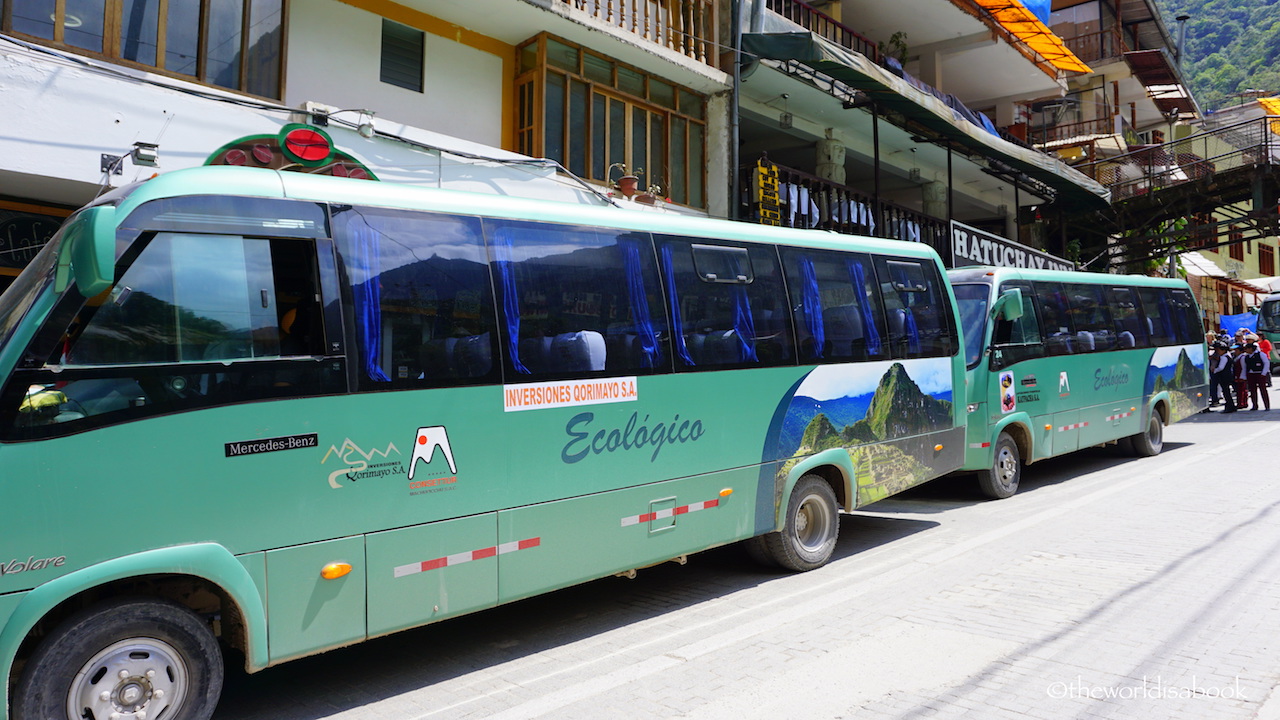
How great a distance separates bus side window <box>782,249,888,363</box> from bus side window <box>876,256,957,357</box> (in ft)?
0.67

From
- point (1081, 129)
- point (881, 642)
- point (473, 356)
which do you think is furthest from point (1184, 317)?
point (1081, 129)

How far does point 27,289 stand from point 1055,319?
1152cm

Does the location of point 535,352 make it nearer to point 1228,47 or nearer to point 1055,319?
point 1055,319

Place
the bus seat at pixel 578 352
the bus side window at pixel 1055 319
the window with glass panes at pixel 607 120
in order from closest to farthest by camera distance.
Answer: the bus seat at pixel 578 352
the bus side window at pixel 1055 319
the window with glass panes at pixel 607 120

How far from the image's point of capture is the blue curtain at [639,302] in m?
5.79

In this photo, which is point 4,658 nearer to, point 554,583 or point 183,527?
point 183,527

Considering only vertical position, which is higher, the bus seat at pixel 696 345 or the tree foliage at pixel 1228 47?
the tree foliage at pixel 1228 47

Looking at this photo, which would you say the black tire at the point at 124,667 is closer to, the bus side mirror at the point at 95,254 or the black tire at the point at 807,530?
the bus side mirror at the point at 95,254

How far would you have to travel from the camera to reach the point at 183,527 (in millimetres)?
3791

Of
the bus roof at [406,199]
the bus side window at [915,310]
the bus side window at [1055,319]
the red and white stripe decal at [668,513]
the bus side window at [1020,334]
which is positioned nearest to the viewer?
the bus roof at [406,199]

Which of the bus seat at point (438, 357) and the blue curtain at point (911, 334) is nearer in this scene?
the bus seat at point (438, 357)

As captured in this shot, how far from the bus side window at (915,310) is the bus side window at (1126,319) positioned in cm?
580

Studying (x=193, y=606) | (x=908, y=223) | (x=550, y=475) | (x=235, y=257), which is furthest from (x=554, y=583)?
(x=908, y=223)

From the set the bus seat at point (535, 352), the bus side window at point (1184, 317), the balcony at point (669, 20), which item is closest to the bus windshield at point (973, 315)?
the balcony at point (669, 20)
